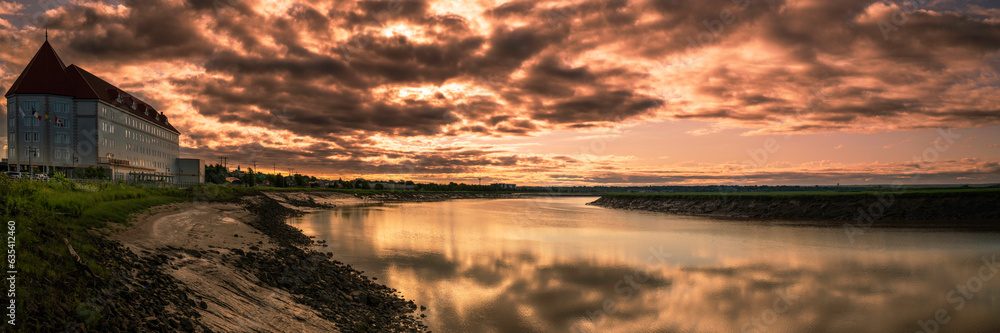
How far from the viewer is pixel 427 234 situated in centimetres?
4112

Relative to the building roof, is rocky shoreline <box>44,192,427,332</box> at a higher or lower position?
lower

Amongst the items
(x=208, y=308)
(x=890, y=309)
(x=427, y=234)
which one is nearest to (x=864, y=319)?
(x=890, y=309)

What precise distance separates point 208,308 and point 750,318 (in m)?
17.5

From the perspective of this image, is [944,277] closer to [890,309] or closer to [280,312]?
[890,309]

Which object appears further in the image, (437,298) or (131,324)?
(437,298)

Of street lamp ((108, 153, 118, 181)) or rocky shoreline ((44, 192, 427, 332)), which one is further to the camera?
street lamp ((108, 153, 118, 181))

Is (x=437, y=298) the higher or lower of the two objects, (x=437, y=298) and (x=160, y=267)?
the lower

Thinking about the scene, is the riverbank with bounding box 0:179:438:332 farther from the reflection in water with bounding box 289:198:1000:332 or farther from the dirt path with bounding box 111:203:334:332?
the reflection in water with bounding box 289:198:1000:332

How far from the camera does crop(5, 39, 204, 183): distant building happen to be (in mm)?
70250

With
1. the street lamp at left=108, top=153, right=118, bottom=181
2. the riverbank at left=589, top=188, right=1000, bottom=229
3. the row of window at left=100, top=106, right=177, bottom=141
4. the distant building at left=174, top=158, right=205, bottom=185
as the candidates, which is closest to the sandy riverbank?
the riverbank at left=589, top=188, right=1000, bottom=229

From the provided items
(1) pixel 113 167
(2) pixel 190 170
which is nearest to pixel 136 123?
(1) pixel 113 167

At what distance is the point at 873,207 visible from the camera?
169 ft

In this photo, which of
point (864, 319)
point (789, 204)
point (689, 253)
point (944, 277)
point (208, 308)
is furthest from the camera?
point (789, 204)

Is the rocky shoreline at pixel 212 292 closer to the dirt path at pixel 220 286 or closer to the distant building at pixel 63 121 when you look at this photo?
the dirt path at pixel 220 286
